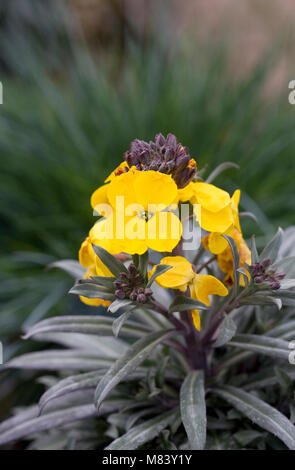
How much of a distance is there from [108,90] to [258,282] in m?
1.92

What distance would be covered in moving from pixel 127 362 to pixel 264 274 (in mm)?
265

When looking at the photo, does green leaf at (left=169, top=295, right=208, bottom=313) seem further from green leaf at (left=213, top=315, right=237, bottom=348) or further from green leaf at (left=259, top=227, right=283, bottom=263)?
green leaf at (left=259, top=227, right=283, bottom=263)

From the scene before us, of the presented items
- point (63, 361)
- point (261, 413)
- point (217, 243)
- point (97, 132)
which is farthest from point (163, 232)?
point (97, 132)

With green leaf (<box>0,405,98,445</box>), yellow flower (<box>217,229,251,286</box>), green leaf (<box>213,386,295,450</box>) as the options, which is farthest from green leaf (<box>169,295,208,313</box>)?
green leaf (<box>0,405,98,445</box>)

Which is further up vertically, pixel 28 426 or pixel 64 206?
pixel 64 206

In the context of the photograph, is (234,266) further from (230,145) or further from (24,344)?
(230,145)

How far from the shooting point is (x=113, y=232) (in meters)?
0.63

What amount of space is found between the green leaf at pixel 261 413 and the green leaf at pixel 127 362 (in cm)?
16

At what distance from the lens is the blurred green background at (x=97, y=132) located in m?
1.76

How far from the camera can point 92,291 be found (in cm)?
69

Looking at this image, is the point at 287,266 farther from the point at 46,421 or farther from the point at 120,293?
the point at 46,421

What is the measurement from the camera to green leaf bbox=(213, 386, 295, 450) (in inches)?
27.0
